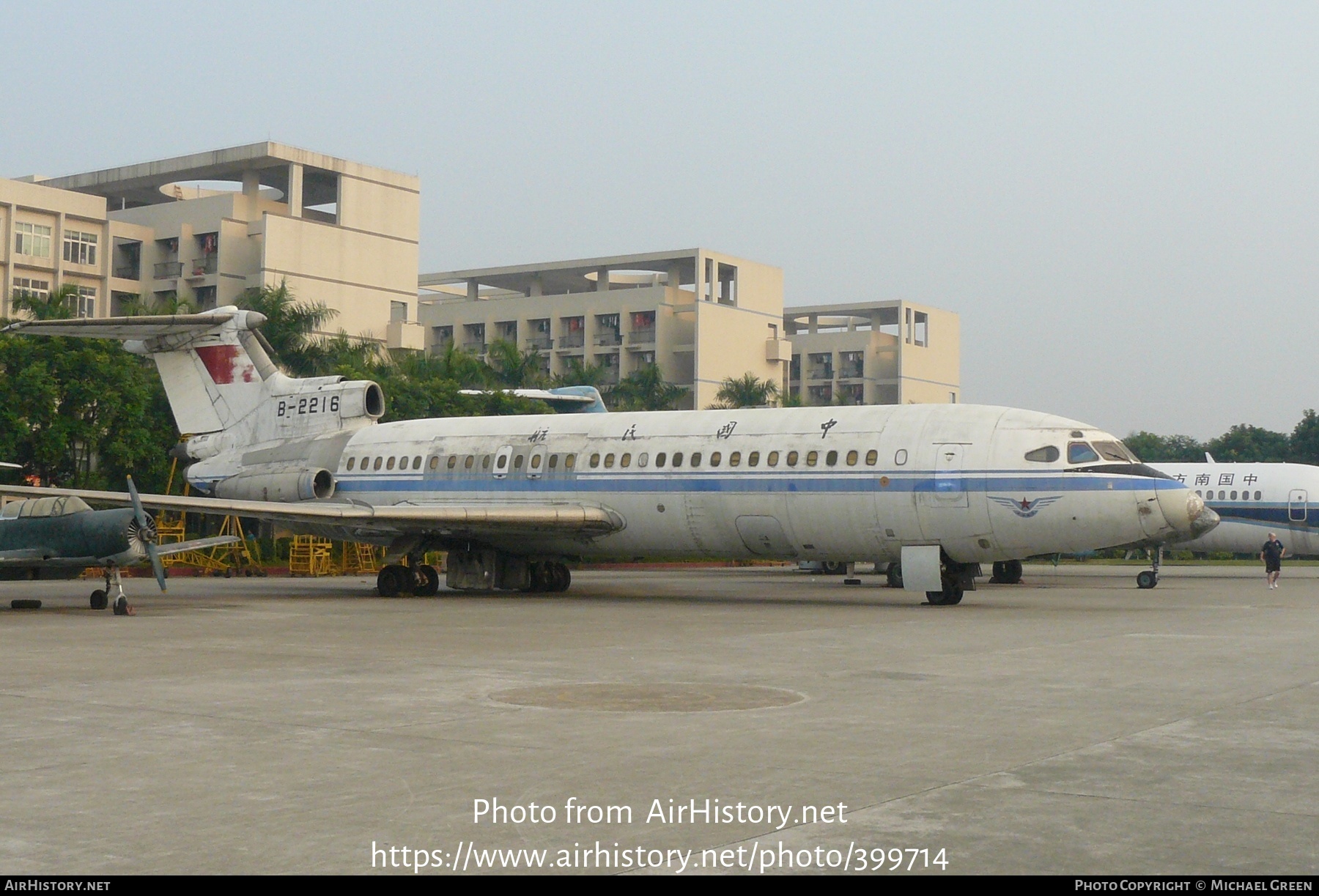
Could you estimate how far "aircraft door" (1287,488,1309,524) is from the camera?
39750 mm

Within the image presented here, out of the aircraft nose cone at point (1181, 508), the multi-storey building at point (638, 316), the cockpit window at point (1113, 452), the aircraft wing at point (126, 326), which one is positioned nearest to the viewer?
the aircraft nose cone at point (1181, 508)

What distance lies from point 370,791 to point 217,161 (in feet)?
247

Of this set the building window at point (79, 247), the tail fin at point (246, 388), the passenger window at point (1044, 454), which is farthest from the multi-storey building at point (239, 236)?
the passenger window at point (1044, 454)

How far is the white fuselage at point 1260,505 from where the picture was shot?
131ft

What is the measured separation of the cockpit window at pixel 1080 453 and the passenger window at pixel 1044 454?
20 cm

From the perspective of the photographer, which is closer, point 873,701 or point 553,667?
point 873,701

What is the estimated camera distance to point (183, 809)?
280 inches

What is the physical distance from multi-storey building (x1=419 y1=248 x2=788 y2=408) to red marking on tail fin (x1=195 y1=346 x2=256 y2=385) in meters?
64.2

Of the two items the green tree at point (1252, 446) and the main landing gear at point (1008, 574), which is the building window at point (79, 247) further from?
the green tree at point (1252, 446)

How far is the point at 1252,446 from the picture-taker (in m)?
98.9

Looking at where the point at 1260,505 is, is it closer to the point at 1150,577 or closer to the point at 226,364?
the point at 1150,577
